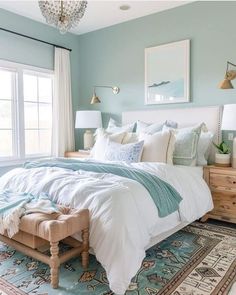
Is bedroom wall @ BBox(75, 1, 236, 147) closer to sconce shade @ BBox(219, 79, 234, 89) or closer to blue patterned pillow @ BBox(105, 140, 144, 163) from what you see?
sconce shade @ BBox(219, 79, 234, 89)

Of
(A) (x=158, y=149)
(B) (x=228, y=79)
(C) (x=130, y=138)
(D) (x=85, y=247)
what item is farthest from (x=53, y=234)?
(B) (x=228, y=79)

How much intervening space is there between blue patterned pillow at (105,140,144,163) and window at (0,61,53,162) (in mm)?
1736

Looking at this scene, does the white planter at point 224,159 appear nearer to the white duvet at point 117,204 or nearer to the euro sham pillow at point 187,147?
the euro sham pillow at point 187,147

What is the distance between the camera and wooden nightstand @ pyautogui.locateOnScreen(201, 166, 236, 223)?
10.0 ft

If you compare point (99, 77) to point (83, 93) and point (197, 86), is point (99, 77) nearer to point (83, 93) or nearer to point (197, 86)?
point (83, 93)

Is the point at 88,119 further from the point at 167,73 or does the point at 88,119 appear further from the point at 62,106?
the point at 167,73

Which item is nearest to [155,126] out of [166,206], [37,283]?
[166,206]

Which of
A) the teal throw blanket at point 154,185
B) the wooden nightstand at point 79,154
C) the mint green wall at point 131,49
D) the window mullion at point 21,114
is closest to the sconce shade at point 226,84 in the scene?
the mint green wall at point 131,49

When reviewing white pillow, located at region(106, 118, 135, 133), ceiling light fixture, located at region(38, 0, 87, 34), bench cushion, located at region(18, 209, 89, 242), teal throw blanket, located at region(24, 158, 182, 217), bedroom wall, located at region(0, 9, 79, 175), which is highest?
bedroom wall, located at region(0, 9, 79, 175)

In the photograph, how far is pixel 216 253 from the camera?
246 centimetres

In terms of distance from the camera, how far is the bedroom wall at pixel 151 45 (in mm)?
3535

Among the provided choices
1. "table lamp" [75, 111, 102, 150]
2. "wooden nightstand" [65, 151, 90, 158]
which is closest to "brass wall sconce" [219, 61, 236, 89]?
"table lamp" [75, 111, 102, 150]

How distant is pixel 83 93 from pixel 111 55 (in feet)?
2.99

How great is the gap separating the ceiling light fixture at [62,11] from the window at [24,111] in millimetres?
1885
